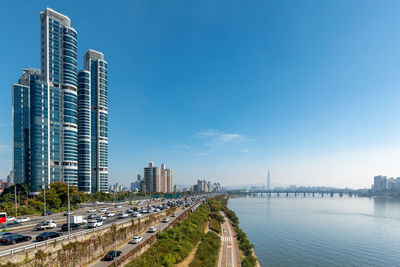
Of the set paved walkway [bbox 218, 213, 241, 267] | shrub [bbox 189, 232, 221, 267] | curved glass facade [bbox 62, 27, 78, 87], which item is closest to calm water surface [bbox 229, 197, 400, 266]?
paved walkway [bbox 218, 213, 241, 267]

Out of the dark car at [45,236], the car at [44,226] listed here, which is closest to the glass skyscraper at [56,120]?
the car at [44,226]

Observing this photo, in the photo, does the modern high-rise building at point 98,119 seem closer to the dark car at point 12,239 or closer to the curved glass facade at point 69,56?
the curved glass facade at point 69,56

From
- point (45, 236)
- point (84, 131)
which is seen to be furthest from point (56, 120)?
point (45, 236)

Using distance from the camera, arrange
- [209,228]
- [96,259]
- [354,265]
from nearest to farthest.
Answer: [96,259]
[354,265]
[209,228]

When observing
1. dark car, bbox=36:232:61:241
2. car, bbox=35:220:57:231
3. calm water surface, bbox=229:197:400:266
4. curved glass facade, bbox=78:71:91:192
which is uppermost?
curved glass facade, bbox=78:71:91:192

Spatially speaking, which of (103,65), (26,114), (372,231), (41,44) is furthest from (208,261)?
(103,65)

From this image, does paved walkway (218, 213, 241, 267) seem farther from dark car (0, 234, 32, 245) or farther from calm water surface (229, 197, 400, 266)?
dark car (0, 234, 32, 245)

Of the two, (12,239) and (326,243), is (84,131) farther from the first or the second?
(326,243)

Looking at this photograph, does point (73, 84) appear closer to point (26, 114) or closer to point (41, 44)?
point (41, 44)
